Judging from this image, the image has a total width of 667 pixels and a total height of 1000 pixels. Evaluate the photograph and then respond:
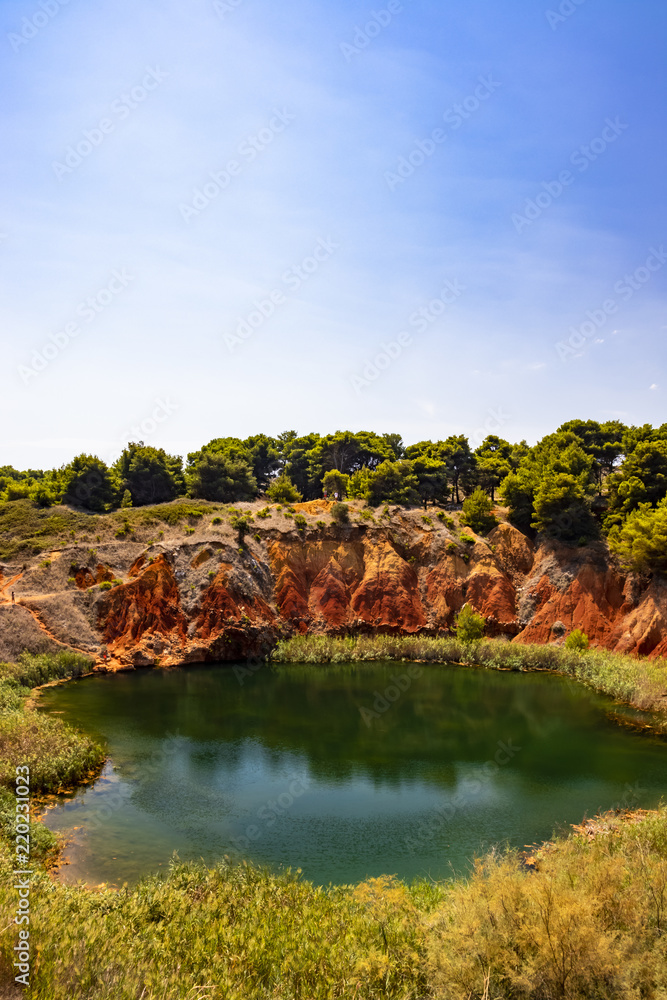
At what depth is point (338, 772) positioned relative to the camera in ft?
81.1

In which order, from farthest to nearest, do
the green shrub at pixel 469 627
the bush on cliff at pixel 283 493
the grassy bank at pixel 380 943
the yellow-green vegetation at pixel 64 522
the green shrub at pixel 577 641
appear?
1. the bush on cliff at pixel 283 493
2. the yellow-green vegetation at pixel 64 522
3. the green shrub at pixel 469 627
4. the green shrub at pixel 577 641
5. the grassy bank at pixel 380 943

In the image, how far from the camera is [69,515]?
194 feet

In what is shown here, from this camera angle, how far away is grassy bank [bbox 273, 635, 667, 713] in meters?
38.2

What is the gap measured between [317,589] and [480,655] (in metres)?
15.7

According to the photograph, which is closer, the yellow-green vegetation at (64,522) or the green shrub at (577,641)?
the green shrub at (577,641)

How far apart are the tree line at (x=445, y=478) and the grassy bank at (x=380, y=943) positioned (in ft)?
121

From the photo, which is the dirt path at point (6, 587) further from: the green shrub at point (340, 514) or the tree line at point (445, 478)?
the green shrub at point (340, 514)

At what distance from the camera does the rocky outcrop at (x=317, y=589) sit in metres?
44.5

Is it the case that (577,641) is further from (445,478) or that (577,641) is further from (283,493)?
(283,493)

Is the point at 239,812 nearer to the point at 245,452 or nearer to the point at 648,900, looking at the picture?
the point at 648,900

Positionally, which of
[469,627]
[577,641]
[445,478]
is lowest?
[577,641]

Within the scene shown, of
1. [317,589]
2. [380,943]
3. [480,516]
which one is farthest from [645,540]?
[380,943]

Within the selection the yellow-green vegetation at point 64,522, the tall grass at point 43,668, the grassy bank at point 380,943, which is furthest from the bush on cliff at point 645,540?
the tall grass at point 43,668

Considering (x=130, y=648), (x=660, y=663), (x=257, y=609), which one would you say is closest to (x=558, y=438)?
(x=660, y=663)
